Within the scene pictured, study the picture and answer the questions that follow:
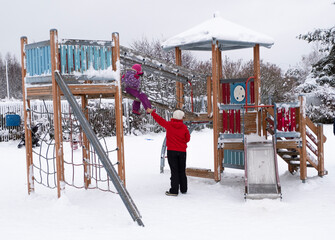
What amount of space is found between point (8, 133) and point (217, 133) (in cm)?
1043

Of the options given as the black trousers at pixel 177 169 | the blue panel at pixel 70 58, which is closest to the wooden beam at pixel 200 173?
the black trousers at pixel 177 169

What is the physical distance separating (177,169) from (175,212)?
1.15 meters

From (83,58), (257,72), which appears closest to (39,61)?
(83,58)

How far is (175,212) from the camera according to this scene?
17.3ft

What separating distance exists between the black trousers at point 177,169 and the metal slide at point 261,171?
1.09 metres

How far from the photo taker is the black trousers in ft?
20.6

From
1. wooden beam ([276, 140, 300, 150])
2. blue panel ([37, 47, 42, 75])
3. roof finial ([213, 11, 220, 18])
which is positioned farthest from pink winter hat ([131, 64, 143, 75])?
wooden beam ([276, 140, 300, 150])

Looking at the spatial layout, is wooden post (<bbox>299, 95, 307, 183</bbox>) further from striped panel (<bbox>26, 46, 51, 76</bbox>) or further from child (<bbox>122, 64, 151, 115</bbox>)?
striped panel (<bbox>26, 46, 51, 76</bbox>)

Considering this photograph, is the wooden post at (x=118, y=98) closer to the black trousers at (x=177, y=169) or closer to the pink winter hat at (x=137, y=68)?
the pink winter hat at (x=137, y=68)

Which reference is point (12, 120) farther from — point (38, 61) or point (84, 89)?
point (84, 89)

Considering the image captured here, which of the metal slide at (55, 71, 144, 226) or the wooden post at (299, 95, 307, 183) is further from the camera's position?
the wooden post at (299, 95, 307, 183)

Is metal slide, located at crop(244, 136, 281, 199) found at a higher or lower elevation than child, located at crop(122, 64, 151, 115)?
lower

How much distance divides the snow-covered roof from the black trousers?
2290mm

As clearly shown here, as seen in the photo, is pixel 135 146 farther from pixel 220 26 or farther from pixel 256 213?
pixel 256 213
